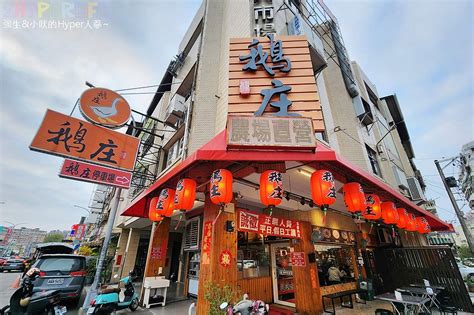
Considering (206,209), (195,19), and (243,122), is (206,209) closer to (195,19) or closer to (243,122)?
(243,122)

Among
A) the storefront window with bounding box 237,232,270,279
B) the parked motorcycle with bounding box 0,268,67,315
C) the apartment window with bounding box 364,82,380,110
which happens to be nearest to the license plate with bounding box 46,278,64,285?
the parked motorcycle with bounding box 0,268,67,315

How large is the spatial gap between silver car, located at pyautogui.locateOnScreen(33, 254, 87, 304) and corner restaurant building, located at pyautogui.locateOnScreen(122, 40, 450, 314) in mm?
2536

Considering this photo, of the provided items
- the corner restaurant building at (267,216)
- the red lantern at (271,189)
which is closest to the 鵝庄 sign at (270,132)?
the corner restaurant building at (267,216)

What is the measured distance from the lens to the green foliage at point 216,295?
4639 millimetres

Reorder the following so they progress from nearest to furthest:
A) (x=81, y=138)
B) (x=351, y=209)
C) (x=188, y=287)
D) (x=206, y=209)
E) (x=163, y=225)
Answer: (x=351, y=209), (x=81, y=138), (x=206, y=209), (x=188, y=287), (x=163, y=225)

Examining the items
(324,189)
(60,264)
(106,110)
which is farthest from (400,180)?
(60,264)

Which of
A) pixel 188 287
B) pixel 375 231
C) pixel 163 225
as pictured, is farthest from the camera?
pixel 375 231

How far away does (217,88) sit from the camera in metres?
9.48

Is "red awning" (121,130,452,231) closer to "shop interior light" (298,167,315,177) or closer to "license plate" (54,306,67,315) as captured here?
"shop interior light" (298,167,315,177)

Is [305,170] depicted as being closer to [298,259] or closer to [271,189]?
[271,189]

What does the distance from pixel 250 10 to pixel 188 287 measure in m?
13.3

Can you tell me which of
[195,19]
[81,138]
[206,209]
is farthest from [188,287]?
[195,19]

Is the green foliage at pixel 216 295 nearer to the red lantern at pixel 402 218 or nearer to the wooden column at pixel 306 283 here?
the wooden column at pixel 306 283

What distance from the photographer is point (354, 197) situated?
552 cm
